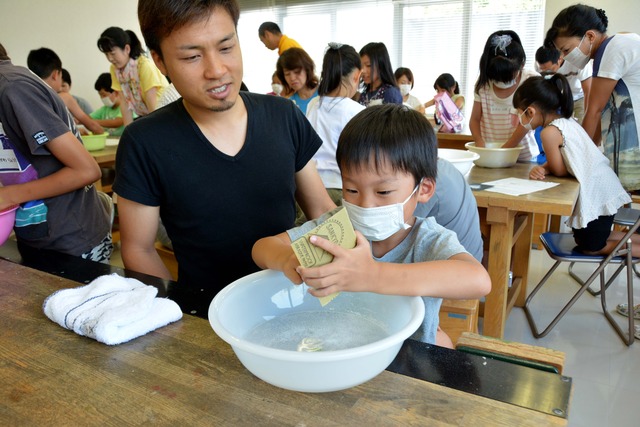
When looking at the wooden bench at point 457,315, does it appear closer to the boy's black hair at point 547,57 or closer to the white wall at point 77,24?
the boy's black hair at point 547,57

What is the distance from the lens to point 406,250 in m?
1.05

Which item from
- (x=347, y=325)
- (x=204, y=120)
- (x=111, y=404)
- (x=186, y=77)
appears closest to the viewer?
(x=111, y=404)

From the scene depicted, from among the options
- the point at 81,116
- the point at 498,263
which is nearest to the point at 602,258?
the point at 498,263

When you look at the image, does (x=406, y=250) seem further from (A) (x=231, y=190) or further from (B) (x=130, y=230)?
(B) (x=130, y=230)

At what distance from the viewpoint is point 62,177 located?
140 cm

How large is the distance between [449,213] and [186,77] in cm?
87

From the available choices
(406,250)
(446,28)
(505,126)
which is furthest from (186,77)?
(446,28)

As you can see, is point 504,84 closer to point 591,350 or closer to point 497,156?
point 497,156

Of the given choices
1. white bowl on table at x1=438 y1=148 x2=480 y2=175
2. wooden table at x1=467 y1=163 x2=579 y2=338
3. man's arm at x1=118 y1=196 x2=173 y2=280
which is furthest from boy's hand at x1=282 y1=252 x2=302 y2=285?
wooden table at x1=467 y1=163 x2=579 y2=338

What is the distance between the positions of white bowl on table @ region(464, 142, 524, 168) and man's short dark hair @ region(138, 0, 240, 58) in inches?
66.1

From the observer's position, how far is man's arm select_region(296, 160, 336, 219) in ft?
4.45

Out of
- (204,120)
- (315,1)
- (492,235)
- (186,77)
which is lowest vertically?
(492,235)

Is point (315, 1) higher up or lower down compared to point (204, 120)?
higher up

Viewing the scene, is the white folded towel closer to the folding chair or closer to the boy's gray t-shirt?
the boy's gray t-shirt
